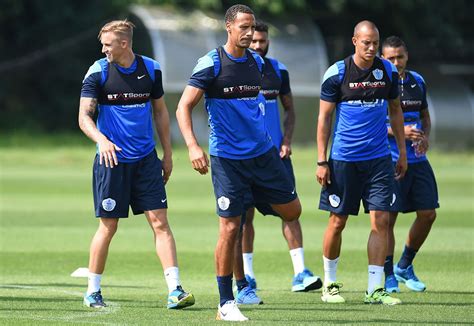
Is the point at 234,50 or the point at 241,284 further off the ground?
the point at 234,50

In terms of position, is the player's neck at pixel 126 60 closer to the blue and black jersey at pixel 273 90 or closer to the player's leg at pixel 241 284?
the player's leg at pixel 241 284

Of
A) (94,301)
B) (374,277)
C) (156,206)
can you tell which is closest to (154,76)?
(156,206)

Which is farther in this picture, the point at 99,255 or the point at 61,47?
the point at 61,47

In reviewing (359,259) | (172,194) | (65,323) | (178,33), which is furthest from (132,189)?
(178,33)

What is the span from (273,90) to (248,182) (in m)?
2.49

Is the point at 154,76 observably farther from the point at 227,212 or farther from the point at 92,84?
the point at 227,212

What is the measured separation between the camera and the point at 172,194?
76.4ft

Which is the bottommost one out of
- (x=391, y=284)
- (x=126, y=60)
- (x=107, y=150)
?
(x=391, y=284)

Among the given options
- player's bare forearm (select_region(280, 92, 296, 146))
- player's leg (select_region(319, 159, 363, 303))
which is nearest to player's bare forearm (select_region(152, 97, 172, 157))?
player's leg (select_region(319, 159, 363, 303))

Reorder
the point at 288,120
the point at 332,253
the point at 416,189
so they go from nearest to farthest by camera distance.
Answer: the point at 332,253 < the point at 416,189 < the point at 288,120

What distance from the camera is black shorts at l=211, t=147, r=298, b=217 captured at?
368 inches

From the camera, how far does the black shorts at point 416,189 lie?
11.8 m

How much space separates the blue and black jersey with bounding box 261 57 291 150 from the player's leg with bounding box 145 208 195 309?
2346 millimetres

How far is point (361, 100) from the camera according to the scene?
10.5 m
